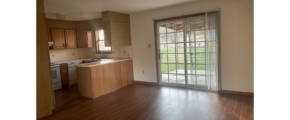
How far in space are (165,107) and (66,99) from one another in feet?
8.19

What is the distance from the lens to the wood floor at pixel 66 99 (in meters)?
3.76

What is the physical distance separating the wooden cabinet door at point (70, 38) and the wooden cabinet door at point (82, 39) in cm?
14

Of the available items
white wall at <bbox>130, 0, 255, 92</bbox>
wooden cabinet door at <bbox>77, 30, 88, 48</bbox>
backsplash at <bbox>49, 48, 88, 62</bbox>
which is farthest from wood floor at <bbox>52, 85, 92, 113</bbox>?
white wall at <bbox>130, 0, 255, 92</bbox>

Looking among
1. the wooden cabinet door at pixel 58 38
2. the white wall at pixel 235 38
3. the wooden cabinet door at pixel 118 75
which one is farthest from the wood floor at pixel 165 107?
the wooden cabinet door at pixel 58 38

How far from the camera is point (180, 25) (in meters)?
4.56

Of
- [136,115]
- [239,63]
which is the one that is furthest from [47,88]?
[239,63]

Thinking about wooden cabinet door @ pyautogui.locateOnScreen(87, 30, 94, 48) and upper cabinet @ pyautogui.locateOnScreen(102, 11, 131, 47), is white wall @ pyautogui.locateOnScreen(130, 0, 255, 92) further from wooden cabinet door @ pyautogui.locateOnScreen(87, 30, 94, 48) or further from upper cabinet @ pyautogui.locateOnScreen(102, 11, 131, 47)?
wooden cabinet door @ pyautogui.locateOnScreen(87, 30, 94, 48)

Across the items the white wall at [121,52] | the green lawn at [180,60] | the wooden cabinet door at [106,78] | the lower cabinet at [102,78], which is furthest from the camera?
the white wall at [121,52]

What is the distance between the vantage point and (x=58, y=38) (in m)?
5.58

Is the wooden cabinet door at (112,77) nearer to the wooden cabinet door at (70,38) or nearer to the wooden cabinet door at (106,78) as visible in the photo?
the wooden cabinet door at (106,78)

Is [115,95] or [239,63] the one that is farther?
[115,95]

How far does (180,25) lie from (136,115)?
2.67 metres
